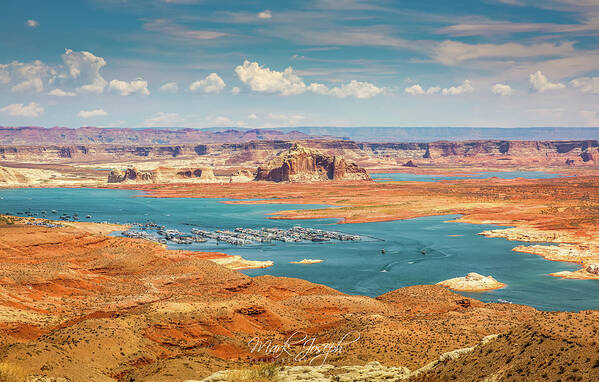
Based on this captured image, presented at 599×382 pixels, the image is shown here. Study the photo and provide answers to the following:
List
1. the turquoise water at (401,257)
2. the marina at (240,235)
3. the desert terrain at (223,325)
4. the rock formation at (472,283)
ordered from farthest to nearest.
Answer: the marina at (240,235)
the rock formation at (472,283)
the turquoise water at (401,257)
the desert terrain at (223,325)

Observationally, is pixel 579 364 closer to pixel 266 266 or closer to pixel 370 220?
pixel 266 266

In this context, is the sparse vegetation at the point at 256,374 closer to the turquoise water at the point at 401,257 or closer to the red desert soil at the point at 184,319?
the red desert soil at the point at 184,319

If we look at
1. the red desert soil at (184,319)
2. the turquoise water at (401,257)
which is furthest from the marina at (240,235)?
the red desert soil at (184,319)

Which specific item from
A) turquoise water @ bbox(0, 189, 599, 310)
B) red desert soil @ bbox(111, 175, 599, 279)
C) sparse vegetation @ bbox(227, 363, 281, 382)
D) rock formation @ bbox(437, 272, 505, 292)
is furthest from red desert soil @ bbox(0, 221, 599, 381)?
red desert soil @ bbox(111, 175, 599, 279)

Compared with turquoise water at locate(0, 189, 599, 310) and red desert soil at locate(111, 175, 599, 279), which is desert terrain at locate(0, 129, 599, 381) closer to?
turquoise water at locate(0, 189, 599, 310)

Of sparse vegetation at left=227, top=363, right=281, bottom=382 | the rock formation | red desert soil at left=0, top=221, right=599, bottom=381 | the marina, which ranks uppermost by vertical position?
sparse vegetation at left=227, top=363, right=281, bottom=382

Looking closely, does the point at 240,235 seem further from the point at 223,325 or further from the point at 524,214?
the point at 524,214
